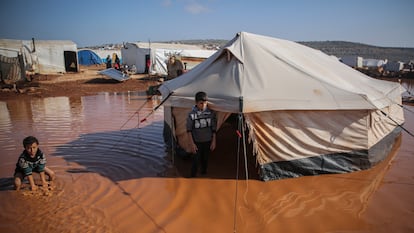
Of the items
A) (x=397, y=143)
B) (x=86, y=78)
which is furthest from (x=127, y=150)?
(x=86, y=78)

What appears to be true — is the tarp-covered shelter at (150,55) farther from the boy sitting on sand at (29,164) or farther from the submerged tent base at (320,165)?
the boy sitting on sand at (29,164)

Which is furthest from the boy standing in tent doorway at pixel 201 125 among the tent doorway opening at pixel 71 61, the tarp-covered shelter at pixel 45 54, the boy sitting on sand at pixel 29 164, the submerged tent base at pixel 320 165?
the tent doorway opening at pixel 71 61

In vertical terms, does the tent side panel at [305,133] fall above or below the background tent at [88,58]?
below

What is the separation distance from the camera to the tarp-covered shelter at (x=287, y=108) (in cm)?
505

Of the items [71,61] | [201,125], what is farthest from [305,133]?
[71,61]

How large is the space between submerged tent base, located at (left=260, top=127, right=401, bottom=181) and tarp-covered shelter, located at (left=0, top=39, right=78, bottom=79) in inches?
942

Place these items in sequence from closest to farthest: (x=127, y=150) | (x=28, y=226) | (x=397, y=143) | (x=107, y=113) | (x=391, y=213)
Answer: (x=28, y=226)
(x=391, y=213)
(x=127, y=150)
(x=397, y=143)
(x=107, y=113)

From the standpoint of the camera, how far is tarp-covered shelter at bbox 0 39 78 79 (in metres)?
22.9

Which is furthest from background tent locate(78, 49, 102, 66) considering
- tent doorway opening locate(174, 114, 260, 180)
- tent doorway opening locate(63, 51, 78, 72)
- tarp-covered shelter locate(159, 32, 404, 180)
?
tarp-covered shelter locate(159, 32, 404, 180)

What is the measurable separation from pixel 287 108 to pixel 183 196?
7.85ft

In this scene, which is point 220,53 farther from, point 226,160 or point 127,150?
point 127,150

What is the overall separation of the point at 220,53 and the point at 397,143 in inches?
221

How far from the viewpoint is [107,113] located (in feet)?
36.9

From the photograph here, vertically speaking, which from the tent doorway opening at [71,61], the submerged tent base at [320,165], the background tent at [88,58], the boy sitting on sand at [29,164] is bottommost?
the submerged tent base at [320,165]
